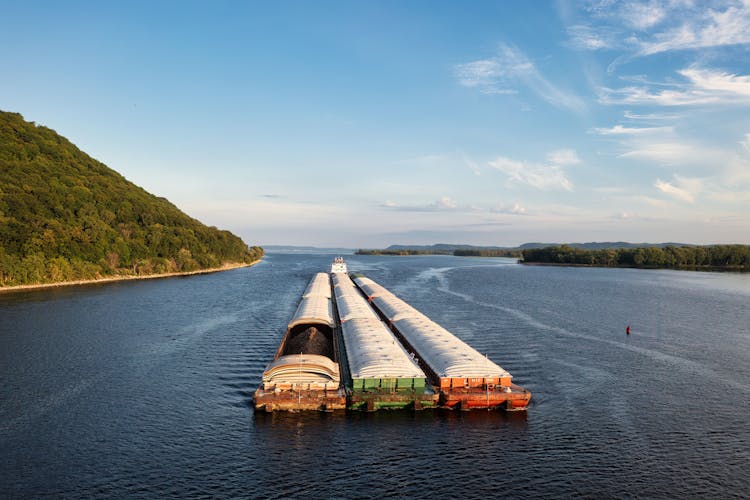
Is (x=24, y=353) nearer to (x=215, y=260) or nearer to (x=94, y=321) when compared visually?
(x=94, y=321)

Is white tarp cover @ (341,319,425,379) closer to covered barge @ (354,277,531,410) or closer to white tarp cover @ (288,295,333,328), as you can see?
covered barge @ (354,277,531,410)

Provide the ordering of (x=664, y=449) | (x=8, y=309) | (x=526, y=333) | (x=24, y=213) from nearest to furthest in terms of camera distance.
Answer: (x=664, y=449), (x=526, y=333), (x=8, y=309), (x=24, y=213)

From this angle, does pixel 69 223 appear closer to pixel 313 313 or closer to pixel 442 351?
pixel 313 313

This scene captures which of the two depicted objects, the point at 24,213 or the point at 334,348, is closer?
the point at 334,348

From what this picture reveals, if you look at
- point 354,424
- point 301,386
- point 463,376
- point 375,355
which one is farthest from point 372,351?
point 354,424

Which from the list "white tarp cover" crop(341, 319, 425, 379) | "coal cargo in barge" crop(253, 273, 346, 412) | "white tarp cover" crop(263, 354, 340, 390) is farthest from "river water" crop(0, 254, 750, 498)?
"white tarp cover" crop(341, 319, 425, 379)

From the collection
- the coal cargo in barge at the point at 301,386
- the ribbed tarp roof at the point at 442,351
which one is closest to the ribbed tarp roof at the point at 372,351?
the ribbed tarp roof at the point at 442,351

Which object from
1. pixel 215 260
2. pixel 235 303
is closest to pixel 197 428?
pixel 235 303
